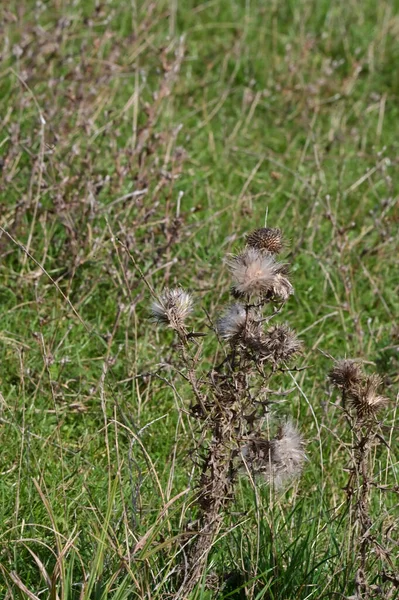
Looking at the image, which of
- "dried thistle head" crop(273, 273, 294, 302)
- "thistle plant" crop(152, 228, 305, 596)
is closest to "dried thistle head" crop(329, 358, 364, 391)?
"thistle plant" crop(152, 228, 305, 596)

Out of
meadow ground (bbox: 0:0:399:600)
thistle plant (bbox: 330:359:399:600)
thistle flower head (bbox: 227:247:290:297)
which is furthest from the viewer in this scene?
meadow ground (bbox: 0:0:399:600)

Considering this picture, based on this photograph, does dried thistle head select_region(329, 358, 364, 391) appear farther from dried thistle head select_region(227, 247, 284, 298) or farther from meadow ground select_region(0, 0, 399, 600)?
dried thistle head select_region(227, 247, 284, 298)

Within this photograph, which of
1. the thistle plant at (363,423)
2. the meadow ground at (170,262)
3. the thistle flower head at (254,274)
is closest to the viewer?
the thistle flower head at (254,274)

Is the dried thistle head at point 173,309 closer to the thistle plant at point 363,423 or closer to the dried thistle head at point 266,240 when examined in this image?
the dried thistle head at point 266,240

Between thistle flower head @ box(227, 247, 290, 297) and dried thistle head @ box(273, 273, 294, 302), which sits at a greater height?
thistle flower head @ box(227, 247, 290, 297)

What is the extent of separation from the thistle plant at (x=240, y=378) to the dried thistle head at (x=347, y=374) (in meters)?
0.11

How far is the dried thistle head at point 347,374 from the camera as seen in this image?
230 cm

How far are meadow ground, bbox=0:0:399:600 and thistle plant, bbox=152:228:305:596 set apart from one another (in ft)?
0.24

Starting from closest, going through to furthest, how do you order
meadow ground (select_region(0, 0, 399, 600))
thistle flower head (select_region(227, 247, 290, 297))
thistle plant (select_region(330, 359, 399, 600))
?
1. thistle flower head (select_region(227, 247, 290, 297))
2. thistle plant (select_region(330, 359, 399, 600))
3. meadow ground (select_region(0, 0, 399, 600))

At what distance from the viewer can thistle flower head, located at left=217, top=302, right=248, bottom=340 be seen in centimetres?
228

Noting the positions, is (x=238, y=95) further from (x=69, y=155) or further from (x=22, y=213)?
(x=22, y=213)

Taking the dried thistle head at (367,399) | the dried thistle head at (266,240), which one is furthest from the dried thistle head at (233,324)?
the dried thistle head at (367,399)

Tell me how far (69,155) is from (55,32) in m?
1.00

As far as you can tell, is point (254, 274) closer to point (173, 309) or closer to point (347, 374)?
point (173, 309)
